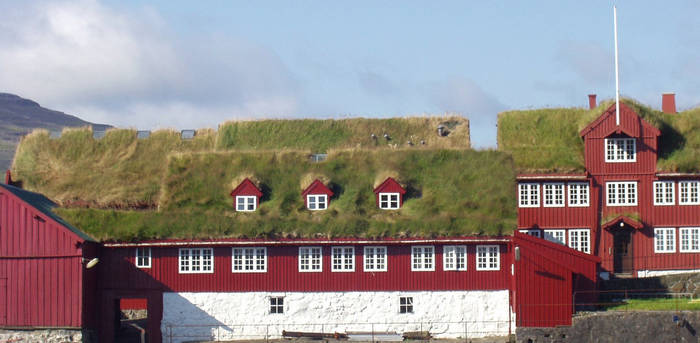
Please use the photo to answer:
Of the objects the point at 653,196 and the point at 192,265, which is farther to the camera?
the point at 653,196

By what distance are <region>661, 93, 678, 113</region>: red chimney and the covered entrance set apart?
326 inches

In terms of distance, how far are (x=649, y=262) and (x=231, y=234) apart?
22.4 metres

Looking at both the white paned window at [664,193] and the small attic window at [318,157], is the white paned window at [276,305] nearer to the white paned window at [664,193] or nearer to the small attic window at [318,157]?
the small attic window at [318,157]

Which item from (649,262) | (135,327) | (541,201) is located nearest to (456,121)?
(541,201)

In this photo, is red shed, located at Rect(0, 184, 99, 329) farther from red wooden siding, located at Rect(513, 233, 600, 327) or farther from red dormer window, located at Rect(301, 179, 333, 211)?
red wooden siding, located at Rect(513, 233, 600, 327)

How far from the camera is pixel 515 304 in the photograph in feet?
160

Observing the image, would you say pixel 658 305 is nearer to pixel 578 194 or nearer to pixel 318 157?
pixel 578 194

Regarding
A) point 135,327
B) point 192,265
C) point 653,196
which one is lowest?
point 135,327

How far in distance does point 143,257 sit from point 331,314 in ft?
31.9

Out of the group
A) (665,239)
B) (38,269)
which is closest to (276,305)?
(38,269)

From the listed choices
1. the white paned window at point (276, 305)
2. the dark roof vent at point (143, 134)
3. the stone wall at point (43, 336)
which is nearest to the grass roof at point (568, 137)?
the white paned window at point (276, 305)

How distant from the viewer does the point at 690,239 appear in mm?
55156

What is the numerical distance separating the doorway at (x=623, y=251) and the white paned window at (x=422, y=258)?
36.7 feet

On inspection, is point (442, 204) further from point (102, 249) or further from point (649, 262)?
point (102, 249)
